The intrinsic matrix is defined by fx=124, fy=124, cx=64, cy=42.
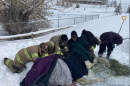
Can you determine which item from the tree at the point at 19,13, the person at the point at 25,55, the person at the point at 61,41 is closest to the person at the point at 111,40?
the person at the point at 61,41

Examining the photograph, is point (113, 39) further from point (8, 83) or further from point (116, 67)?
point (8, 83)

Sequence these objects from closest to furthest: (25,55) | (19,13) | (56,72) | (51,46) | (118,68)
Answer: (56,72), (25,55), (118,68), (51,46), (19,13)

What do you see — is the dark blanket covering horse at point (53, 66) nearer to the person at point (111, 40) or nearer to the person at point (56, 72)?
the person at point (56, 72)

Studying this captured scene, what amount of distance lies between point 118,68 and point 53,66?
230cm

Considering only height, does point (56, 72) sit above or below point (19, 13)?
below

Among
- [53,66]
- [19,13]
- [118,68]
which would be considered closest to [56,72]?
[53,66]

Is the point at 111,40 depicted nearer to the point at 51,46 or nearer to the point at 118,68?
the point at 118,68

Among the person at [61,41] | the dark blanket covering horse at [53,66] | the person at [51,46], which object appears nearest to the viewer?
the dark blanket covering horse at [53,66]

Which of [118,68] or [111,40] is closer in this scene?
[118,68]

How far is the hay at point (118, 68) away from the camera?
150 inches

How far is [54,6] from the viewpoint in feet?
30.5

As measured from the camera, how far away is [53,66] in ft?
9.70

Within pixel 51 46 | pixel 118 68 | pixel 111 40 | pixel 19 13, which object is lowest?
pixel 118 68

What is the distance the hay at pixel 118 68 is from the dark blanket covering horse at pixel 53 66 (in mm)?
846
